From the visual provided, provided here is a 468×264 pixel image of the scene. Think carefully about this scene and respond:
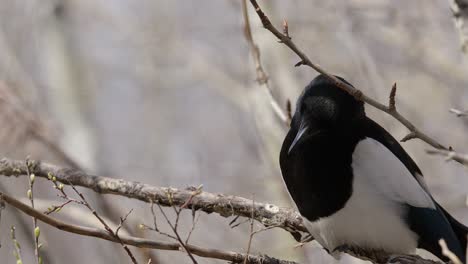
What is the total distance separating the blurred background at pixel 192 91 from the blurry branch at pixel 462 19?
109 cm

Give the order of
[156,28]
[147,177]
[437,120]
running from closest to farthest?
[437,120] < [147,177] < [156,28]

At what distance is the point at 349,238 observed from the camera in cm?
264

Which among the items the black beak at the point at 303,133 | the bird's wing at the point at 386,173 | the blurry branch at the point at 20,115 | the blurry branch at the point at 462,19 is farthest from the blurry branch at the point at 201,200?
the blurry branch at the point at 462,19

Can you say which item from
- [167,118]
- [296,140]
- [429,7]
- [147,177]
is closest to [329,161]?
[296,140]

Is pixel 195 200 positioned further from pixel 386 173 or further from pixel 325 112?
pixel 386 173

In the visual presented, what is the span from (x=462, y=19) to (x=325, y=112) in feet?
1.91

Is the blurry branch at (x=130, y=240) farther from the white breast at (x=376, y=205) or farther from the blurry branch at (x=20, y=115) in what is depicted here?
the blurry branch at (x=20, y=115)

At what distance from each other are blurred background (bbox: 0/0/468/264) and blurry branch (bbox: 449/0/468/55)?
1.09 meters

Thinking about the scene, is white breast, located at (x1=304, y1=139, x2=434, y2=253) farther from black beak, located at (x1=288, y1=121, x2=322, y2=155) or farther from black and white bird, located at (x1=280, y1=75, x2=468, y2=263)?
black beak, located at (x1=288, y1=121, x2=322, y2=155)

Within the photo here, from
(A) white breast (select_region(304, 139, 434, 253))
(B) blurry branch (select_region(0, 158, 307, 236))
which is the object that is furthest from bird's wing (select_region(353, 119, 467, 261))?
(B) blurry branch (select_region(0, 158, 307, 236))

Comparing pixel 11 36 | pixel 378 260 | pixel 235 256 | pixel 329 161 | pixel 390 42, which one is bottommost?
pixel 378 260

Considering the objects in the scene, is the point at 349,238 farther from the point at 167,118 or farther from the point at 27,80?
the point at 167,118

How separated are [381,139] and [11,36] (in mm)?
4662

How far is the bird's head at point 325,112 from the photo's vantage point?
2.66m
